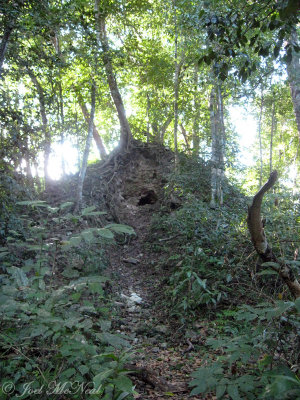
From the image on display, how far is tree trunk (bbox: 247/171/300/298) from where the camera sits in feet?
9.58

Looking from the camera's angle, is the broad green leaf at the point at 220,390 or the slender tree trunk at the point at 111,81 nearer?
the broad green leaf at the point at 220,390

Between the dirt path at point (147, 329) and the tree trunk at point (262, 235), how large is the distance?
1436 mm

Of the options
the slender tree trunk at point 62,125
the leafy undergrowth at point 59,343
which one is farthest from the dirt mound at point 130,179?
the leafy undergrowth at point 59,343

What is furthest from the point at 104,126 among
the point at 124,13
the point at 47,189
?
the point at 47,189

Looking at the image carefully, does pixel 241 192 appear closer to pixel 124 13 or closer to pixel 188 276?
pixel 188 276

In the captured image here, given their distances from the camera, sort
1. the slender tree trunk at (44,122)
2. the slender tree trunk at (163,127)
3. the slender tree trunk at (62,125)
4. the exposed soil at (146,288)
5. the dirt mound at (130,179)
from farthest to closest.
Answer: the slender tree trunk at (163,127)
the dirt mound at (130,179)
the slender tree trunk at (62,125)
the slender tree trunk at (44,122)
the exposed soil at (146,288)

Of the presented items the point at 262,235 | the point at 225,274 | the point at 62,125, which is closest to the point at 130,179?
the point at 62,125

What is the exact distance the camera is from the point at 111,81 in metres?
10.2

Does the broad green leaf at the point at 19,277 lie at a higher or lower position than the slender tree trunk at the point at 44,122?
lower

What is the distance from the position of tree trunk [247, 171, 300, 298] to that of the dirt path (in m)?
1.44

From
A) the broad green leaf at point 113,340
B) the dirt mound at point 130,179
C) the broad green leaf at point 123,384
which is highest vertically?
the dirt mound at point 130,179

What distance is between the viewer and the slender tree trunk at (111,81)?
23.8 feet

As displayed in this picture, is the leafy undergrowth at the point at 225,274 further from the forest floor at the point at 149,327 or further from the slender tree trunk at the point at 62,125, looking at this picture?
the slender tree trunk at the point at 62,125

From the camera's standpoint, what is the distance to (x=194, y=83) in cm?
1119
